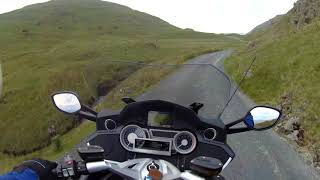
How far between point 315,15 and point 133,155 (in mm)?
48033

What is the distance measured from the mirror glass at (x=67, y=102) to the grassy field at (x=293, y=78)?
23.3 ft

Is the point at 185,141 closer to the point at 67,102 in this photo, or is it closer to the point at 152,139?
the point at 152,139

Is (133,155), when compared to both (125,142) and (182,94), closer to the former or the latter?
(125,142)

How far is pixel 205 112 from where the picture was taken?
4.73 m

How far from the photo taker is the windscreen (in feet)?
16.1

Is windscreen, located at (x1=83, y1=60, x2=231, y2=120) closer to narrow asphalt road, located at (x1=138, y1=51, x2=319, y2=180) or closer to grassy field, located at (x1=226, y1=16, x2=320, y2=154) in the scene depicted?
narrow asphalt road, located at (x1=138, y1=51, x2=319, y2=180)

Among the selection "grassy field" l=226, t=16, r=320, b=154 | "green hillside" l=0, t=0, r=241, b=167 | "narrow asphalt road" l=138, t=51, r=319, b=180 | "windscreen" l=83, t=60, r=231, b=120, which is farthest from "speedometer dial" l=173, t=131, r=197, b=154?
"grassy field" l=226, t=16, r=320, b=154

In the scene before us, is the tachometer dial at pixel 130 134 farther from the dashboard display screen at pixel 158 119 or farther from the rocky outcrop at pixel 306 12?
the rocky outcrop at pixel 306 12

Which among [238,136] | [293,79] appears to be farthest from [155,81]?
[293,79]

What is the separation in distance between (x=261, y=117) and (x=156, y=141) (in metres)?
0.84

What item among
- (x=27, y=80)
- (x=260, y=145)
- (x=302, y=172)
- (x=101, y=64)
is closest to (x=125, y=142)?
(x=101, y=64)

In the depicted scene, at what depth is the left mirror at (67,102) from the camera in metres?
4.32

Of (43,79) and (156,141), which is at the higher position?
(156,141)

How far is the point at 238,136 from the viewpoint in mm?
14898
